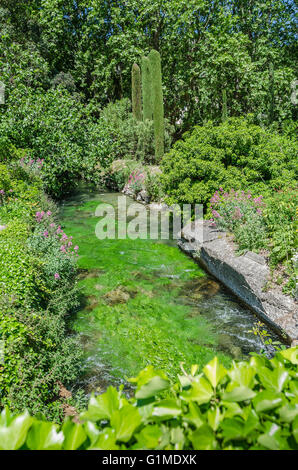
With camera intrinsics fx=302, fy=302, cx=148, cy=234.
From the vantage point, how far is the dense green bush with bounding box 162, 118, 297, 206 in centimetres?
838

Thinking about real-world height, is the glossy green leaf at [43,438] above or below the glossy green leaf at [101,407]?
above

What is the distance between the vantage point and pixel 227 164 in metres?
9.27

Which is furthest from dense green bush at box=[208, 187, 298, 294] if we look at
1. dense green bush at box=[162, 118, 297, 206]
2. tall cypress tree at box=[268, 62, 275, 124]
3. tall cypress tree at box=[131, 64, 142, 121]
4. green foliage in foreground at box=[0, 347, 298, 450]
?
tall cypress tree at box=[131, 64, 142, 121]

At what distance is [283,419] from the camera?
90cm

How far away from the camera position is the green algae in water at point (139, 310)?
4.39 m

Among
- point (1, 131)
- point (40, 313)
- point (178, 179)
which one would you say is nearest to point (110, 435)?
point (40, 313)

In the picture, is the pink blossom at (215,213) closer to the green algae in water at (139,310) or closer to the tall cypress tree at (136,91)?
the green algae in water at (139,310)

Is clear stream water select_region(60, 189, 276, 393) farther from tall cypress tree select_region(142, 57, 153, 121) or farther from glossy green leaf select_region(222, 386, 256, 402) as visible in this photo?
tall cypress tree select_region(142, 57, 153, 121)

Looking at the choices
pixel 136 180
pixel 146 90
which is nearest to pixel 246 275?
pixel 136 180

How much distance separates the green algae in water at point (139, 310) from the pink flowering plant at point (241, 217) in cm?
124

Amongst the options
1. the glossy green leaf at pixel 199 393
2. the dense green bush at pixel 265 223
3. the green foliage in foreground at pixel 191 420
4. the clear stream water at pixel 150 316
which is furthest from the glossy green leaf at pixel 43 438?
the dense green bush at pixel 265 223

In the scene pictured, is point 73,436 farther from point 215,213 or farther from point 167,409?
point 215,213

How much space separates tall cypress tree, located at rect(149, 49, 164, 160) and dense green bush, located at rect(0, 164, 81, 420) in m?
10.8

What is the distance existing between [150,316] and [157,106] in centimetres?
1372
